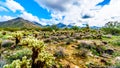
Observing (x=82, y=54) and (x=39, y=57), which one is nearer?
→ (x=39, y=57)

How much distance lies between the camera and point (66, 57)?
25.6 metres

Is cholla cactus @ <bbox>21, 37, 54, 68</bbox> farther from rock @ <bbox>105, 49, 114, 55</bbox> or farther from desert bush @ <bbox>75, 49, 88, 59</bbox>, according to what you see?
rock @ <bbox>105, 49, 114, 55</bbox>

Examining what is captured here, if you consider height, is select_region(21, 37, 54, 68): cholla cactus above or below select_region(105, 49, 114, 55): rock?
above

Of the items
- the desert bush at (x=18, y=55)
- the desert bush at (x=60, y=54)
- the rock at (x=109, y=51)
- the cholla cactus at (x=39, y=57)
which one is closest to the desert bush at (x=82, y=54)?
the desert bush at (x=60, y=54)

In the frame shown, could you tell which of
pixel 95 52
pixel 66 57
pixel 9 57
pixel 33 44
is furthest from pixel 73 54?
pixel 33 44

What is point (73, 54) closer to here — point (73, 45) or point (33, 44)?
point (73, 45)

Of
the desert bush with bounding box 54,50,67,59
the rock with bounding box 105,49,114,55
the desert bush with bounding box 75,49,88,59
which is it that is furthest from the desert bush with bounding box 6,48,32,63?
the rock with bounding box 105,49,114,55

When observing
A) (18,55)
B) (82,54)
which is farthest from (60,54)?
(18,55)

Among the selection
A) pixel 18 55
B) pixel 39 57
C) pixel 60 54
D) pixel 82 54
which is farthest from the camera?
pixel 82 54

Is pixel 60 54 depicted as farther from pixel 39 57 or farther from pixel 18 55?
pixel 39 57

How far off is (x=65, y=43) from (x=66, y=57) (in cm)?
645

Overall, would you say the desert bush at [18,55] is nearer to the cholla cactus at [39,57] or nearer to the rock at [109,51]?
the cholla cactus at [39,57]

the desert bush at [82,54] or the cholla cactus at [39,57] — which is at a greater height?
the cholla cactus at [39,57]

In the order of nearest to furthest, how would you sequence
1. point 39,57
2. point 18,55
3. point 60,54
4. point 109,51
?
point 39,57 → point 18,55 → point 60,54 → point 109,51
